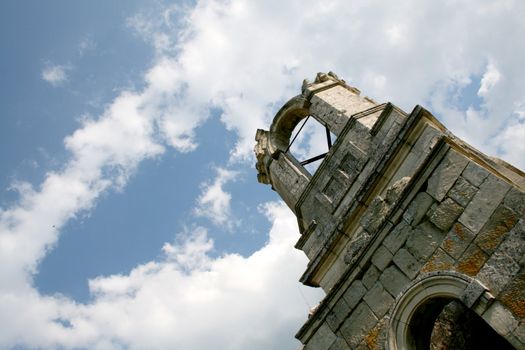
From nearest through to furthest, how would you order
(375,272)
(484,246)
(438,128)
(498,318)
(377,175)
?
(498,318)
(484,246)
(375,272)
(438,128)
(377,175)

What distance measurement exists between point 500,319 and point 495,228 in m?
1.07

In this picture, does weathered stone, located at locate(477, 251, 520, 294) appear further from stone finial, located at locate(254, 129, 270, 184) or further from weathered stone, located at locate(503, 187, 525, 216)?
stone finial, located at locate(254, 129, 270, 184)

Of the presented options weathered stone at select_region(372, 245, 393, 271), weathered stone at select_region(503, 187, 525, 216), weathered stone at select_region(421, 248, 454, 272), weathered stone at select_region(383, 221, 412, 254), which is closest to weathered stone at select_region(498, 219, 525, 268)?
weathered stone at select_region(503, 187, 525, 216)

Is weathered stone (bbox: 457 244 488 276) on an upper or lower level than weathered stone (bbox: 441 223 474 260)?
lower

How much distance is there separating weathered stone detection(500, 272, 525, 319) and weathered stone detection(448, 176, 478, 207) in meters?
1.13

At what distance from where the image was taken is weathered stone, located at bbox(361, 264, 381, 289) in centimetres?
613

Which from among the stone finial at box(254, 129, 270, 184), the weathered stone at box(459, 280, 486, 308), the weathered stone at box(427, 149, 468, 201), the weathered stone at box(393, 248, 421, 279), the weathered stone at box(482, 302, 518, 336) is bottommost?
the weathered stone at box(482, 302, 518, 336)

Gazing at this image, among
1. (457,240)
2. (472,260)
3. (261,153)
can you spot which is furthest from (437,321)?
(261,153)

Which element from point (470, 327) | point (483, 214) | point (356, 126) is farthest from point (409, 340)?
point (356, 126)

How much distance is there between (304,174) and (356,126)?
199 cm

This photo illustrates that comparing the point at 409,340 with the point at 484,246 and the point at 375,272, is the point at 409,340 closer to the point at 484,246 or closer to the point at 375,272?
the point at 375,272

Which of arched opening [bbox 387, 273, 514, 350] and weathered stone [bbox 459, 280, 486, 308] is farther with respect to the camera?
arched opening [bbox 387, 273, 514, 350]

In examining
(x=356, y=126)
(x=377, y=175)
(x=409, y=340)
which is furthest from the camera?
(x=356, y=126)

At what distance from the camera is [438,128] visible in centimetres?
711
